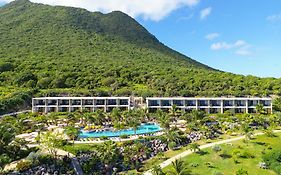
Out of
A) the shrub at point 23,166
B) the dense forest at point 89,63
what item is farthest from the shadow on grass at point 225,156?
the dense forest at point 89,63

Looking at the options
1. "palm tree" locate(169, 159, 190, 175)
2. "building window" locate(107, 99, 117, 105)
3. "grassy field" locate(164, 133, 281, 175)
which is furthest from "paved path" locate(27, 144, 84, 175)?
"building window" locate(107, 99, 117, 105)

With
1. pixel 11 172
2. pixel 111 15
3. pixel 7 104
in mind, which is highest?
pixel 111 15

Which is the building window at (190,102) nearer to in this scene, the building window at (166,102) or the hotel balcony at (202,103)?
the hotel balcony at (202,103)

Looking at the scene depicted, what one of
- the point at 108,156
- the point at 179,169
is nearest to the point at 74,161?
the point at 108,156

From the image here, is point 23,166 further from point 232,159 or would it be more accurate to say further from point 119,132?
point 232,159

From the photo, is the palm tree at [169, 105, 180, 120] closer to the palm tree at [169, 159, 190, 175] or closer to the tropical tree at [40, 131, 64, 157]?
the palm tree at [169, 159, 190, 175]

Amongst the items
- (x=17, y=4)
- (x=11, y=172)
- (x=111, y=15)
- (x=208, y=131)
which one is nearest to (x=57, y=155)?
(x=11, y=172)

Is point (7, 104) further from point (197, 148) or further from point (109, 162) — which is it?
point (197, 148)
